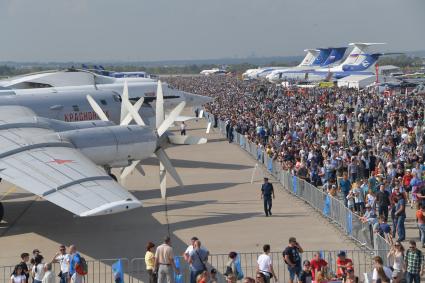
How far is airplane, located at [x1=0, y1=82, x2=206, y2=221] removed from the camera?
17.6m

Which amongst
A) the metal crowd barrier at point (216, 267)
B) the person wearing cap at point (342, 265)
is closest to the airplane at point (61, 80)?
the metal crowd barrier at point (216, 267)

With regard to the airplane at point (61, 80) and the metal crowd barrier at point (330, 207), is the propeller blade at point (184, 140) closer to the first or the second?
the metal crowd barrier at point (330, 207)

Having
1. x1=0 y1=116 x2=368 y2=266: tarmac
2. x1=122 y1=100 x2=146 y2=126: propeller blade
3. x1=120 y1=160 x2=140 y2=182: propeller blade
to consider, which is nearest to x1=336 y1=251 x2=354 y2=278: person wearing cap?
x1=0 y1=116 x2=368 y2=266: tarmac

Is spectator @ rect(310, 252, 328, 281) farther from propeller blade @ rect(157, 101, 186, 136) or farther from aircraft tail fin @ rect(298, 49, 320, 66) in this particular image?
aircraft tail fin @ rect(298, 49, 320, 66)

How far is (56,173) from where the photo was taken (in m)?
19.2

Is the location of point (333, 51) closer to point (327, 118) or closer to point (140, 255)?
point (327, 118)

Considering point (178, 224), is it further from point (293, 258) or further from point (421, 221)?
point (293, 258)

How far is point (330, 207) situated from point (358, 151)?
941 cm

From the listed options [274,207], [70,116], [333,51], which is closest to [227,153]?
[70,116]

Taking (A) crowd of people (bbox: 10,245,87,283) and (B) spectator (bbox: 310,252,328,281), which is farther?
(A) crowd of people (bbox: 10,245,87,283)

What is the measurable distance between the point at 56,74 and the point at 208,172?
94.1 feet

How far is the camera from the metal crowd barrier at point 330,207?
18.5 meters

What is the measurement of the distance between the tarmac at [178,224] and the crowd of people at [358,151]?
1.24 meters

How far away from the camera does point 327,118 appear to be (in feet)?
155
